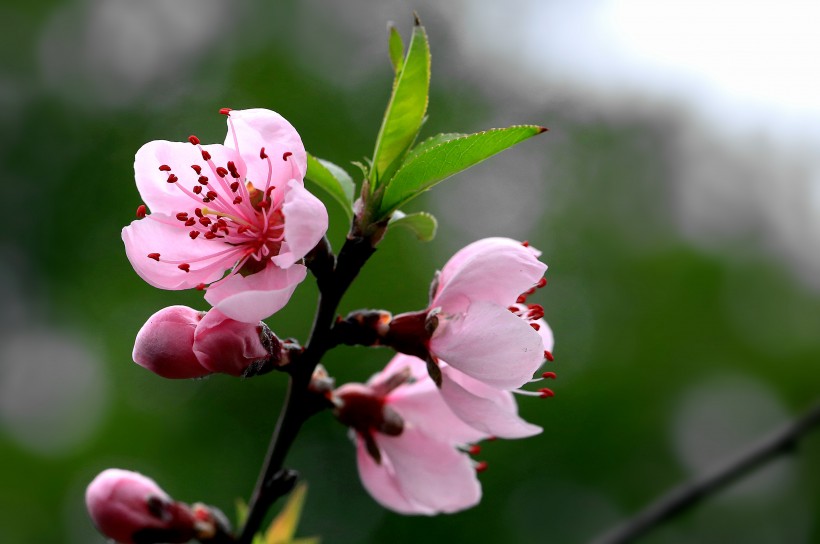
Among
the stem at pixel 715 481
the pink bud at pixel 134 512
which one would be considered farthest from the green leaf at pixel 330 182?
the stem at pixel 715 481

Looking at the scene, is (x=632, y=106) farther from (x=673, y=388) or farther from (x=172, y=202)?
(x=172, y=202)

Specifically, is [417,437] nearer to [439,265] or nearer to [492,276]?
[492,276]

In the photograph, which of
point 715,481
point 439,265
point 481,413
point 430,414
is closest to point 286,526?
point 430,414

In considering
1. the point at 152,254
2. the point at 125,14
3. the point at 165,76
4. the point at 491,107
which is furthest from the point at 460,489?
the point at 125,14

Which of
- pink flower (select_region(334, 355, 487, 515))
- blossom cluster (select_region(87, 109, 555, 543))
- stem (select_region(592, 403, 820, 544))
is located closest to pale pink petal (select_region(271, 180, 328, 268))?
blossom cluster (select_region(87, 109, 555, 543))

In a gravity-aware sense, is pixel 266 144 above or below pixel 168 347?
above

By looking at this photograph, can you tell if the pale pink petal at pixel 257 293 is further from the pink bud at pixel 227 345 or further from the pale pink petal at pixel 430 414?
the pale pink petal at pixel 430 414

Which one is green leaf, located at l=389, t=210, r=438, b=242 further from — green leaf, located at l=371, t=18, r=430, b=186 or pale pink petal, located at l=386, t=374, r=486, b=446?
pale pink petal, located at l=386, t=374, r=486, b=446
